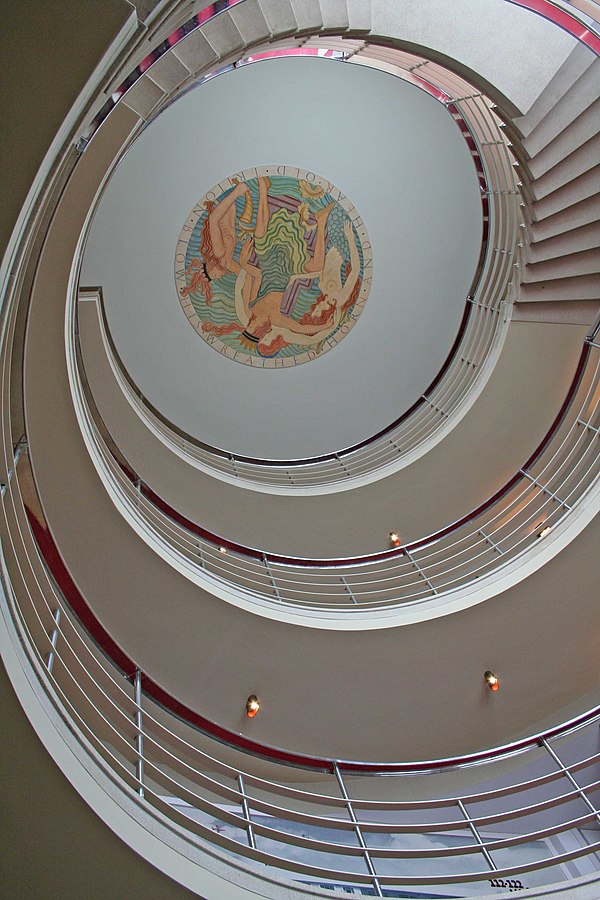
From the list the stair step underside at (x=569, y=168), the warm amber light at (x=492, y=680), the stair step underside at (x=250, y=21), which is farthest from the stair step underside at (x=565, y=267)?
the warm amber light at (x=492, y=680)

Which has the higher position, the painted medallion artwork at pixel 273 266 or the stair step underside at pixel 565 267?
the painted medallion artwork at pixel 273 266

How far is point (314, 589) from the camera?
7.24 m

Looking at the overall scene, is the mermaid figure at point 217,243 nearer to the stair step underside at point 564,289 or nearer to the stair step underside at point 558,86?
the stair step underside at point 564,289

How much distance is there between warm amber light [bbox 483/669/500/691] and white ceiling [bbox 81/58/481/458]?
16.1ft

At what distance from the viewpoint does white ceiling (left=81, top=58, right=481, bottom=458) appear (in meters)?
8.99

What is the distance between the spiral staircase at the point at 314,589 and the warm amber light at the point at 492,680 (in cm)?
11

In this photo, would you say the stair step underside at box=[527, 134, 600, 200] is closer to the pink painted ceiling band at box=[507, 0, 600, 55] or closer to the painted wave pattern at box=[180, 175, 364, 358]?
the pink painted ceiling band at box=[507, 0, 600, 55]

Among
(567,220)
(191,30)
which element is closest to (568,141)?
(567,220)

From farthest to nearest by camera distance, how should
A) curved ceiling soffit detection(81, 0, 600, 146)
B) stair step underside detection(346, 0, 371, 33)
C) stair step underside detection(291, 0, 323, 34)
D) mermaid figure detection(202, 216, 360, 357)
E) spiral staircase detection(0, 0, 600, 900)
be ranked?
mermaid figure detection(202, 216, 360, 357) < stair step underside detection(346, 0, 371, 33) < stair step underside detection(291, 0, 323, 34) < curved ceiling soffit detection(81, 0, 600, 146) < spiral staircase detection(0, 0, 600, 900)

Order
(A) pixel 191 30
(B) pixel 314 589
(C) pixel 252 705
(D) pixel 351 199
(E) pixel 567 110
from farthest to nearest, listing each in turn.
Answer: (D) pixel 351 199, (B) pixel 314 589, (C) pixel 252 705, (E) pixel 567 110, (A) pixel 191 30

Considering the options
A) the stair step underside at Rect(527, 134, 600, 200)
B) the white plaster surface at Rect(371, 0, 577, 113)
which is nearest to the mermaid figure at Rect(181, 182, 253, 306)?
the white plaster surface at Rect(371, 0, 577, 113)

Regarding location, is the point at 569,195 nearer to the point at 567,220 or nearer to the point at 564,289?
the point at 567,220

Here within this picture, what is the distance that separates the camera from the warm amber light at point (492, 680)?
579cm

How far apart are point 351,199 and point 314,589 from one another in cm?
603
